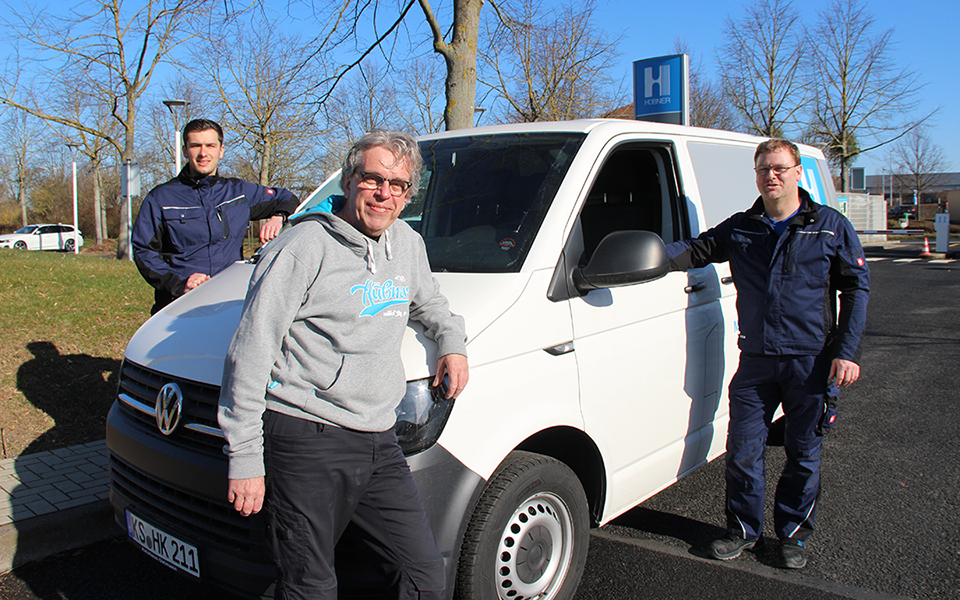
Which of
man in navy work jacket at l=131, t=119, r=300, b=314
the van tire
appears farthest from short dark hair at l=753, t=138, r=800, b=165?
man in navy work jacket at l=131, t=119, r=300, b=314

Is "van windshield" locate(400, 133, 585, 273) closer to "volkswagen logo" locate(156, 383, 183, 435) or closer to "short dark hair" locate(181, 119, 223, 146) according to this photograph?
"volkswagen logo" locate(156, 383, 183, 435)

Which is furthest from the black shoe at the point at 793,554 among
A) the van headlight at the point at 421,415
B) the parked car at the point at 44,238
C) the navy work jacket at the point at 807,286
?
the parked car at the point at 44,238

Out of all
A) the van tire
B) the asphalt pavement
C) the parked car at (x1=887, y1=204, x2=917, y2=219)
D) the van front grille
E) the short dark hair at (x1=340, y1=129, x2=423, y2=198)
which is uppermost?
the parked car at (x1=887, y1=204, x2=917, y2=219)

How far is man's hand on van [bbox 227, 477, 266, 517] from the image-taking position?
75.2 inches

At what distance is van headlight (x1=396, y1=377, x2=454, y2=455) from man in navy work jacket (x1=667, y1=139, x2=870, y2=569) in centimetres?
156

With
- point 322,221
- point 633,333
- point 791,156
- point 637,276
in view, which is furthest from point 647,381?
point 322,221

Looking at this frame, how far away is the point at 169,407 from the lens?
8.07 feet

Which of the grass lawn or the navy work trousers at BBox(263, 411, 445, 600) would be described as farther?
the grass lawn

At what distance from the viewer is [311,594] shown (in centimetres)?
197

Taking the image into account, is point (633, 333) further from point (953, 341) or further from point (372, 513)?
→ point (953, 341)

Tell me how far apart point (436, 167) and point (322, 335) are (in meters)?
1.75

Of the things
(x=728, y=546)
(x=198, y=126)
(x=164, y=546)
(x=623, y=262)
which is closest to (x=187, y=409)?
(x=164, y=546)

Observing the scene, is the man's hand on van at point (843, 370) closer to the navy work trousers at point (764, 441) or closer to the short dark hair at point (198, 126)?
the navy work trousers at point (764, 441)

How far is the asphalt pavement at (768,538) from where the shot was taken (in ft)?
10.5
